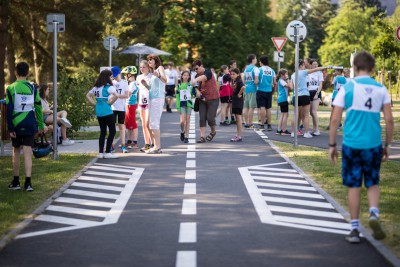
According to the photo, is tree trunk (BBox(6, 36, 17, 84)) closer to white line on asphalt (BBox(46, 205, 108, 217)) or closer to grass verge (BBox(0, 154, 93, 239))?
grass verge (BBox(0, 154, 93, 239))

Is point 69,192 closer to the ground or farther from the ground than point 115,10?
closer to the ground

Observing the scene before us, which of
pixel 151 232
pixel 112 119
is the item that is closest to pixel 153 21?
pixel 112 119

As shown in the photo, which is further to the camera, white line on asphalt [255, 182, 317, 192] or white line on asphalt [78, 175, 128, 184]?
white line on asphalt [78, 175, 128, 184]

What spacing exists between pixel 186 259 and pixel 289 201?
3703 millimetres

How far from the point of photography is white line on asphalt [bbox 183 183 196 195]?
11.4m

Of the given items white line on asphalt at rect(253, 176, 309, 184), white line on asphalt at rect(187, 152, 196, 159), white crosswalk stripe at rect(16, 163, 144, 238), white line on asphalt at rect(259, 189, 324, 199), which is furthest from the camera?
white line on asphalt at rect(187, 152, 196, 159)

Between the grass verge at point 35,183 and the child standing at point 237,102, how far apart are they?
4.62 meters

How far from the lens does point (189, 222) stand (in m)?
9.15

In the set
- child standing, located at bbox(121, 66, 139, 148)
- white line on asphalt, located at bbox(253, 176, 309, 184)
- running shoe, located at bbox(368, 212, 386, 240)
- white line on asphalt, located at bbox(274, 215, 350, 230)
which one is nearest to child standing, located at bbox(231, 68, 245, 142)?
child standing, located at bbox(121, 66, 139, 148)

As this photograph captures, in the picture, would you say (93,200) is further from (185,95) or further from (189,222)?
(185,95)

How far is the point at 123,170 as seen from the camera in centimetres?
1428

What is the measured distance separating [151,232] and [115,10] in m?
30.6

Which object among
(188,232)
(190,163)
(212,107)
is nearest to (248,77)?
(212,107)

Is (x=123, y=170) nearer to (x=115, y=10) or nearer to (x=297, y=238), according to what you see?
(x=297, y=238)
